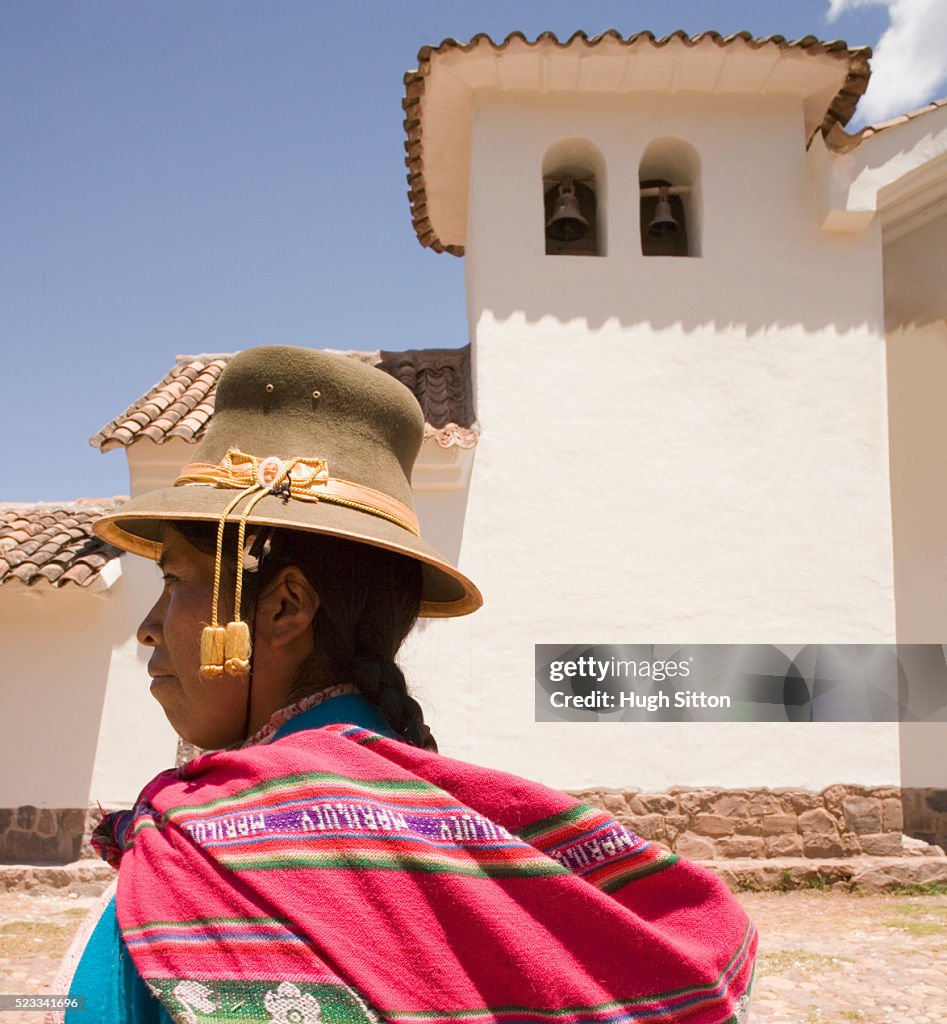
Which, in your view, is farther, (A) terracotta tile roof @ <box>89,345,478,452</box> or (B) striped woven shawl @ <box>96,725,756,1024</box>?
(A) terracotta tile roof @ <box>89,345,478,452</box>

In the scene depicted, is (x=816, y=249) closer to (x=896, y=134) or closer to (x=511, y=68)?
(x=896, y=134)

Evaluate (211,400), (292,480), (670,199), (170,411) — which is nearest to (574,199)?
(670,199)

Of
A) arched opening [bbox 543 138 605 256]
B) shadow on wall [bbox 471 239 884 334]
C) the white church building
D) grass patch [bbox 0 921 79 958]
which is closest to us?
grass patch [bbox 0 921 79 958]

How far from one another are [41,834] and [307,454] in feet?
21.9

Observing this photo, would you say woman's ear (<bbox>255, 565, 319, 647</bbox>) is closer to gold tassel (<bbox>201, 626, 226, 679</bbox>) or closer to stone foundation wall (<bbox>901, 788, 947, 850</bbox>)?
gold tassel (<bbox>201, 626, 226, 679</bbox>)

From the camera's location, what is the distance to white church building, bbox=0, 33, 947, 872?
271 inches

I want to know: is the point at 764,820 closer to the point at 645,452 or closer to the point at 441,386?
the point at 645,452

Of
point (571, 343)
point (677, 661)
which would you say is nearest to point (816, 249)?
point (571, 343)

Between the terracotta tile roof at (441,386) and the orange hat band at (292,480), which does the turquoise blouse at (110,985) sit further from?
the terracotta tile roof at (441,386)

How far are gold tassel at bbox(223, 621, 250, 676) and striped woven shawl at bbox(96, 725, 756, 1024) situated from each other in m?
0.13

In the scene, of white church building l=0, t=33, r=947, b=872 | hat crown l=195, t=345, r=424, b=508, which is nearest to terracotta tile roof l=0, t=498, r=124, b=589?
white church building l=0, t=33, r=947, b=872

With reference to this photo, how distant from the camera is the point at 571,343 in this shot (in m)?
7.46

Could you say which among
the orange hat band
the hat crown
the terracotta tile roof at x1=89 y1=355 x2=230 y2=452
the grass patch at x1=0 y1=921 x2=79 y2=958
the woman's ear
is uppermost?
the terracotta tile roof at x1=89 y1=355 x2=230 y2=452

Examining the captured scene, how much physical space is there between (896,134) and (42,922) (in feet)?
27.3
